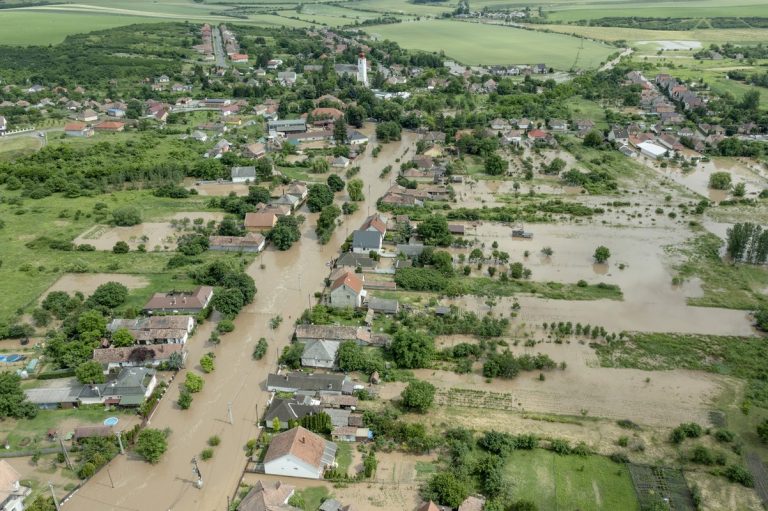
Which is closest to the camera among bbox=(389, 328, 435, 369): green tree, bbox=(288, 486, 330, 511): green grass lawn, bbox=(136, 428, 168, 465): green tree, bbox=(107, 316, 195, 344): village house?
bbox=(288, 486, 330, 511): green grass lawn

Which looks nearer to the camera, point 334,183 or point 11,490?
point 11,490

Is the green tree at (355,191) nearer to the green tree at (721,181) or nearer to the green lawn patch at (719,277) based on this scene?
the green lawn patch at (719,277)

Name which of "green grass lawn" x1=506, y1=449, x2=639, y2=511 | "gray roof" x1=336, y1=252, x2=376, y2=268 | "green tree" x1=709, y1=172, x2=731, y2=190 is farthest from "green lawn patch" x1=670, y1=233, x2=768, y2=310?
"gray roof" x1=336, y1=252, x2=376, y2=268

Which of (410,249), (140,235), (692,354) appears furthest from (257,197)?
(692,354)

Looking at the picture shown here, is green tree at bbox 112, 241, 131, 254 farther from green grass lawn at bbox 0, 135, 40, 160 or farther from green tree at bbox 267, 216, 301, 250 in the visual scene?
green grass lawn at bbox 0, 135, 40, 160

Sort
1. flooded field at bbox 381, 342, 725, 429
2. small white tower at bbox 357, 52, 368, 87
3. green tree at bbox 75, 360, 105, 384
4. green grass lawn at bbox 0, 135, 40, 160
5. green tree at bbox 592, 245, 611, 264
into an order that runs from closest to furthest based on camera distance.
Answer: flooded field at bbox 381, 342, 725, 429 → green tree at bbox 75, 360, 105, 384 → green tree at bbox 592, 245, 611, 264 → green grass lawn at bbox 0, 135, 40, 160 → small white tower at bbox 357, 52, 368, 87

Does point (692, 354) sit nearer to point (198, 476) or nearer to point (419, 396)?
point (419, 396)
